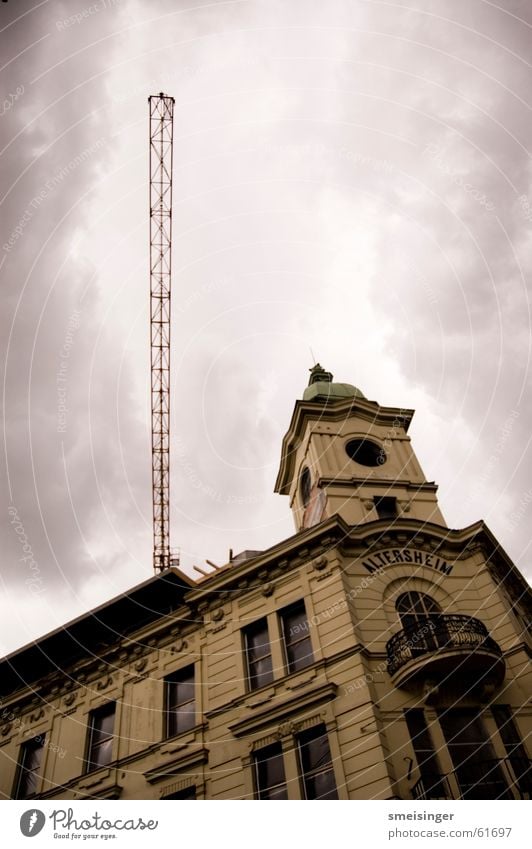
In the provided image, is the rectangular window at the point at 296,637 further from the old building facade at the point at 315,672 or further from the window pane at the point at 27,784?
the window pane at the point at 27,784

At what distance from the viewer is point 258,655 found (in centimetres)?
2197

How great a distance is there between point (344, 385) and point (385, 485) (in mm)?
9516

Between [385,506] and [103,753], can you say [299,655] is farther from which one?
[385,506]

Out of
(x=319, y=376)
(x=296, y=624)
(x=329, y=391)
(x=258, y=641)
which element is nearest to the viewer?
(x=296, y=624)

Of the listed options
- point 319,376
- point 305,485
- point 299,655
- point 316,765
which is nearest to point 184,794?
point 316,765

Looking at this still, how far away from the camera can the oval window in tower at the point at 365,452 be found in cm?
2950

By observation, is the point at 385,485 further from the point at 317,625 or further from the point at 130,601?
the point at 130,601

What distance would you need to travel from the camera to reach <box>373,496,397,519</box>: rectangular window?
88.0 ft

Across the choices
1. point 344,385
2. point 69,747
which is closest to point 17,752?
point 69,747

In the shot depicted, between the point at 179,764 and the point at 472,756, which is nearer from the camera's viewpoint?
the point at 472,756

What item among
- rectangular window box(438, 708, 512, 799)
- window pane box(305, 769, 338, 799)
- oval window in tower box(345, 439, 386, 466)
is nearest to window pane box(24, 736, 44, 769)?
window pane box(305, 769, 338, 799)

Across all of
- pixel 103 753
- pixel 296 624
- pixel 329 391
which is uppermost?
pixel 329 391

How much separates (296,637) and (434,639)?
4580 mm
